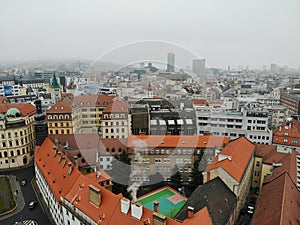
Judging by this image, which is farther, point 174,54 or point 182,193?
point 182,193

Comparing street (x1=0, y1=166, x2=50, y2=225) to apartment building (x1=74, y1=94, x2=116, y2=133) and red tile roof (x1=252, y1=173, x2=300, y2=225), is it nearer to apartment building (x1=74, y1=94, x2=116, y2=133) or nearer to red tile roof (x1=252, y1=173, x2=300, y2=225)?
apartment building (x1=74, y1=94, x2=116, y2=133)

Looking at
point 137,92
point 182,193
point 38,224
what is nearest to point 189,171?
point 182,193

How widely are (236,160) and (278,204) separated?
5.16 metres

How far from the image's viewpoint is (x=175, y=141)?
80.9 feet

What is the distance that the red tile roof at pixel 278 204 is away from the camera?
1370 cm

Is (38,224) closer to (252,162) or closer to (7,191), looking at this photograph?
(7,191)

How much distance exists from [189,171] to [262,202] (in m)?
9.07

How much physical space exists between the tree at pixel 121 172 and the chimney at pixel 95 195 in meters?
6.56

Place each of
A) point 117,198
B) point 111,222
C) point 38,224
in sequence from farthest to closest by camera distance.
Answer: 1. point 38,224
2. point 117,198
3. point 111,222

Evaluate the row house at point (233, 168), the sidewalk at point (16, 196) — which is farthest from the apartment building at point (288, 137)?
the sidewalk at point (16, 196)

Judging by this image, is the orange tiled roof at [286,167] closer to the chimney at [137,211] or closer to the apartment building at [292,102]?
the chimney at [137,211]

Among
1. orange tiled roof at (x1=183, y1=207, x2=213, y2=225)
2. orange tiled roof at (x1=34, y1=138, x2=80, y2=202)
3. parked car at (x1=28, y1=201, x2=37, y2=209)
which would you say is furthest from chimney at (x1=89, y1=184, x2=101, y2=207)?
parked car at (x1=28, y1=201, x2=37, y2=209)

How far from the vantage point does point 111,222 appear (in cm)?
1295

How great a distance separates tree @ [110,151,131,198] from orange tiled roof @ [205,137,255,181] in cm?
774
